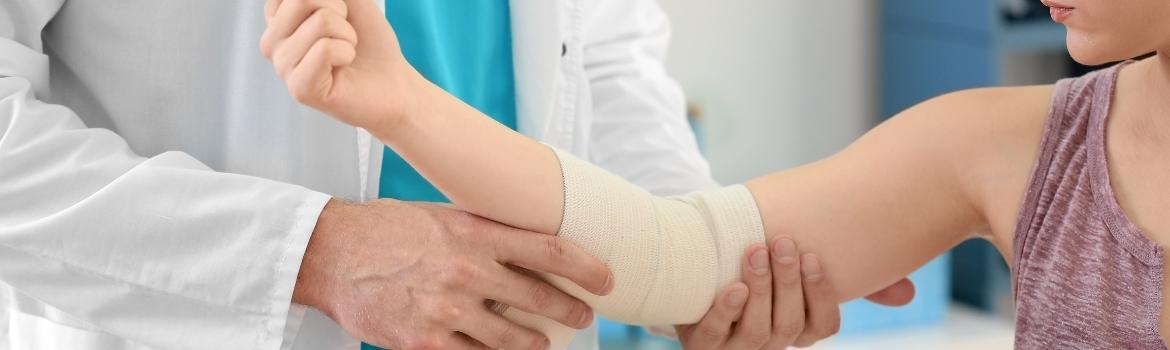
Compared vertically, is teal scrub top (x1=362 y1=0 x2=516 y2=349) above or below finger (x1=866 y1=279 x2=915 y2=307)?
above

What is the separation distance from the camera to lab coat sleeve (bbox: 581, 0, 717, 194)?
Result: 4.62 feet

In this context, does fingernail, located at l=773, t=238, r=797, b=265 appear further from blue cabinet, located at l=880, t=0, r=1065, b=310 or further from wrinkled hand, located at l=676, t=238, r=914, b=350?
blue cabinet, located at l=880, t=0, r=1065, b=310

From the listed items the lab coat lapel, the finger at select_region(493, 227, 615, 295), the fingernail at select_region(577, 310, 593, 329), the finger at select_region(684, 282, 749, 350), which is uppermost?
the lab coat lapel

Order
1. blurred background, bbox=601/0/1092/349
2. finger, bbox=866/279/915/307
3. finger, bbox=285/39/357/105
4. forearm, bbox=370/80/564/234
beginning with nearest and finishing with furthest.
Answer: finger, bbox=285/39/357/105 → forearm, bbox=370/80/564/234 → finger, bbox=866/279/915/307 → blurred background, bbox=601/0/1092/349

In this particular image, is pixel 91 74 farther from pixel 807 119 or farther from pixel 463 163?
pixel 807 119

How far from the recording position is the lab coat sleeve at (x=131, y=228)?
956 mm

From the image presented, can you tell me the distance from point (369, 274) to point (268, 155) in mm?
184

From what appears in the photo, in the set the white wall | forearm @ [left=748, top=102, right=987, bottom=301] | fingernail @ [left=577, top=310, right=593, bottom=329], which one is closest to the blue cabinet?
the white wall

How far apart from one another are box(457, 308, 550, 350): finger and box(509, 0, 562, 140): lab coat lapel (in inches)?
11.5

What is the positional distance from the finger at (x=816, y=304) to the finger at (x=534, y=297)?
252mm

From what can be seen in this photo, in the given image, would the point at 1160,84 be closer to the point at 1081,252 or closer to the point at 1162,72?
the point at 1162,72

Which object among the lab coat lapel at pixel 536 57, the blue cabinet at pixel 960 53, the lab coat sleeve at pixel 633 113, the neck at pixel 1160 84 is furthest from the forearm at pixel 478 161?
the blue cabinet at pixel 960 53

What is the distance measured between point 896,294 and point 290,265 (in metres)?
0.68

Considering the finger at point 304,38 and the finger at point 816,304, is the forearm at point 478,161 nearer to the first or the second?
the finger at point 304,38
